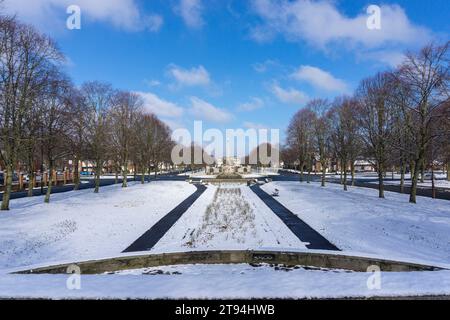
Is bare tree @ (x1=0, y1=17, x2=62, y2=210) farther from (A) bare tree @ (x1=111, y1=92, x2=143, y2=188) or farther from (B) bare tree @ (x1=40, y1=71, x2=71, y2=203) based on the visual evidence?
(A) bare tree @ (x1=111, y1=92, x2=143, y2=188)

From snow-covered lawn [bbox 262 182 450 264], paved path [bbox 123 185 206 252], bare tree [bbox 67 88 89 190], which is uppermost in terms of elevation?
bare tree [bbox 67 88 89 190]

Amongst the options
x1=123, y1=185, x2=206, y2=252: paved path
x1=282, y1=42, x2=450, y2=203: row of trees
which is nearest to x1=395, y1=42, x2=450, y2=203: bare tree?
x1=282, y1=42, x2=450, y2=203: row of trees

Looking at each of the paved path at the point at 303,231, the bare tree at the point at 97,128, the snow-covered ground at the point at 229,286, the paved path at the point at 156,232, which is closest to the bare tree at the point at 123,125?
the bare tree at the point at 97,128

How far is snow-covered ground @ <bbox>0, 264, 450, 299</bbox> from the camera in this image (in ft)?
15.8

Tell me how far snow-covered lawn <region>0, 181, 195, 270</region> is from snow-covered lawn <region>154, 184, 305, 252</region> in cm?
182

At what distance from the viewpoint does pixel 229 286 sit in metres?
5.35

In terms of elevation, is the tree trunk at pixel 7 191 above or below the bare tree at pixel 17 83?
below

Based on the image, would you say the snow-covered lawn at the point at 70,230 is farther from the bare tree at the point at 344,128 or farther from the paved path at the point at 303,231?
the bare tree at the point at 344,128

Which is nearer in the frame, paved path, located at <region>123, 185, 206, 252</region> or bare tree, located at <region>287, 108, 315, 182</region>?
paved path, located at <region>123, 185, 206, 252</region>

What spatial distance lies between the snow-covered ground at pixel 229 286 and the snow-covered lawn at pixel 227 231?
12.3 ft

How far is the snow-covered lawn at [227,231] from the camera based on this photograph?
11625mm

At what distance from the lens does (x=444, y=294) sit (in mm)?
4805

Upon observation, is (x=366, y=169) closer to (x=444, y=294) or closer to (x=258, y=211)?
(x=258, y=211)
